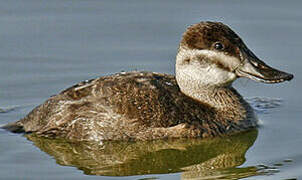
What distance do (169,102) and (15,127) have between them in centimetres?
215

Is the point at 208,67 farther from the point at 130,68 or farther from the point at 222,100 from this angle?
the point at 130,68

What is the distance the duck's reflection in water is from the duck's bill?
0.80m

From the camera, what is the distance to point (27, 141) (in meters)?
10.6

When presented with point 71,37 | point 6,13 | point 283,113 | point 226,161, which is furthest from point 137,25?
point 226,161

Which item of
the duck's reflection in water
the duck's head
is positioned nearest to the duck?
the duck's head

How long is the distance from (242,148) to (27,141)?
277cm

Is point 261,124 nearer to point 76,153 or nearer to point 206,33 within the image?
point 206,33

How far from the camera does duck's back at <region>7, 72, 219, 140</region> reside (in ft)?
33.9

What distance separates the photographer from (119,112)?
10.3m

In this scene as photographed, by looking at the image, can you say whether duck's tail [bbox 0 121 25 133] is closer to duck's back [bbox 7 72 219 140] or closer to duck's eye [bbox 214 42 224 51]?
duck's back [bbox 7 72 219 140]

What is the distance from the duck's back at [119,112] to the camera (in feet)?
33.9

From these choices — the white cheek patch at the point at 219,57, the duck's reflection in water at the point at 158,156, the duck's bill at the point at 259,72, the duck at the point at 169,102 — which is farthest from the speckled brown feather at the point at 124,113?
the duck's bill at the point at 259,72

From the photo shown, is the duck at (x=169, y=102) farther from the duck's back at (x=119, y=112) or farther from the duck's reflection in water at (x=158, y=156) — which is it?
the duck's reflection in water at (x=158, y=156)

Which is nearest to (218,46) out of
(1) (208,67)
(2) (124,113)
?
(1) (208,67)
